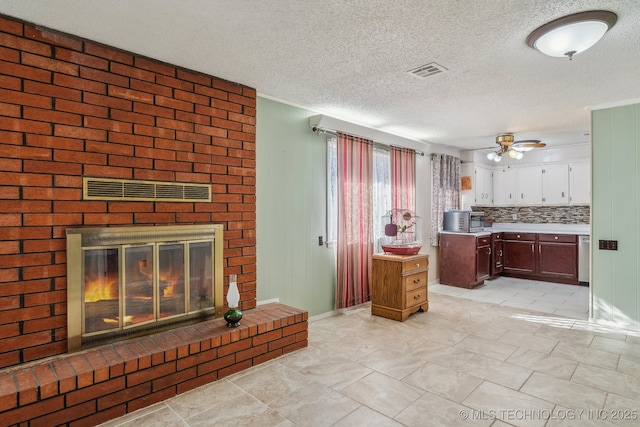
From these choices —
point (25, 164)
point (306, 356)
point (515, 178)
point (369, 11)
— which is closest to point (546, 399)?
point (306, 356)

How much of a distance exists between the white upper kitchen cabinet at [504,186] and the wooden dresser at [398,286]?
3.69 metres

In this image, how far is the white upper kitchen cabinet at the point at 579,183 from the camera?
239 inches

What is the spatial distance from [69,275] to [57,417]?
837 millimetres

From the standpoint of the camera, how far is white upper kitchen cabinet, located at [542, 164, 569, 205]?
6.30 metres

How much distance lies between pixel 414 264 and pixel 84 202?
3370 millimetres

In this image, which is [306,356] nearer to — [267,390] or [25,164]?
[267,390]

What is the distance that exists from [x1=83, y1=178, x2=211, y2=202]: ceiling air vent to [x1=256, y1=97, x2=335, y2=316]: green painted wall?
0.72 meters

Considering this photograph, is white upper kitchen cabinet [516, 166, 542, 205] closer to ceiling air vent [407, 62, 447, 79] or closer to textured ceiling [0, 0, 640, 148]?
textured ceiling [0, 0, 640, 148]

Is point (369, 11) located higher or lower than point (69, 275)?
higher

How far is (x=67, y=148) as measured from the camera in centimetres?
233

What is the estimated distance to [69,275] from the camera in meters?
2.31

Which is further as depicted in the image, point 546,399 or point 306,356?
point 306,356

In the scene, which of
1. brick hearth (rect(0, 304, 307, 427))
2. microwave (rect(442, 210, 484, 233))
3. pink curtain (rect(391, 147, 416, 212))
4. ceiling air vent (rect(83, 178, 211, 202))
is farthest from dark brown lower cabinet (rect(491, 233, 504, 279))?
ceiling air vent (rect(83, 178, 211, 202))

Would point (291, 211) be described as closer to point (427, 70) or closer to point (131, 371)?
point (427, 70)
